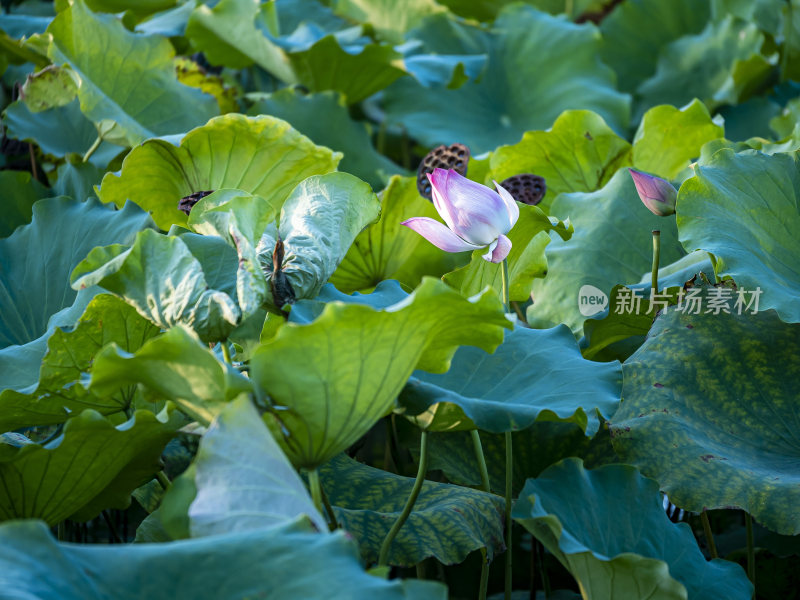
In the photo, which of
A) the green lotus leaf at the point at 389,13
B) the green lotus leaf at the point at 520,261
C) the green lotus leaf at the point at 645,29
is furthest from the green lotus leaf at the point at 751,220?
the green lotus leaf at the point at 645,29

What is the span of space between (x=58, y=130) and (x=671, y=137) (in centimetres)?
110

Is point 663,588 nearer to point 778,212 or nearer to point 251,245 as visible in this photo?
point 251,245

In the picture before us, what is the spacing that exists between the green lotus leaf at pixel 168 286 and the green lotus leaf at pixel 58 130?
0.88 m

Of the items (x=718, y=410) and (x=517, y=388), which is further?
(x=718, y=410)

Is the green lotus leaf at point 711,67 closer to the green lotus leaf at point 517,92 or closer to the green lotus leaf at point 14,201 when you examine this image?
the green lotus leaf at point 517,92

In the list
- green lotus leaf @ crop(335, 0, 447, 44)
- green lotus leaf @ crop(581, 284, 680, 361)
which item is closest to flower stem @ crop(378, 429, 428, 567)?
green lotus leaf @ crop(581, 284, 680, 361)

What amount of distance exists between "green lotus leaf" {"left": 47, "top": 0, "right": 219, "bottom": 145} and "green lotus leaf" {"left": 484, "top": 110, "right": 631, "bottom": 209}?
57 centimetres

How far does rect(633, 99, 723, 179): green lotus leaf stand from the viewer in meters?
1.51

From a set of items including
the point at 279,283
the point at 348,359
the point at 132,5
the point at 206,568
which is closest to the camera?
the point at 206,568

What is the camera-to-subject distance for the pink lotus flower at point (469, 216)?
93 centimetres

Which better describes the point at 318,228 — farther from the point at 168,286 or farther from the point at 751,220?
the point at 751,220

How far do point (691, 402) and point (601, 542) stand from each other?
0.90ft

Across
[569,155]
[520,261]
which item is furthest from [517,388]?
[569,155]

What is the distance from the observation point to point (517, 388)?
35.6 inches
